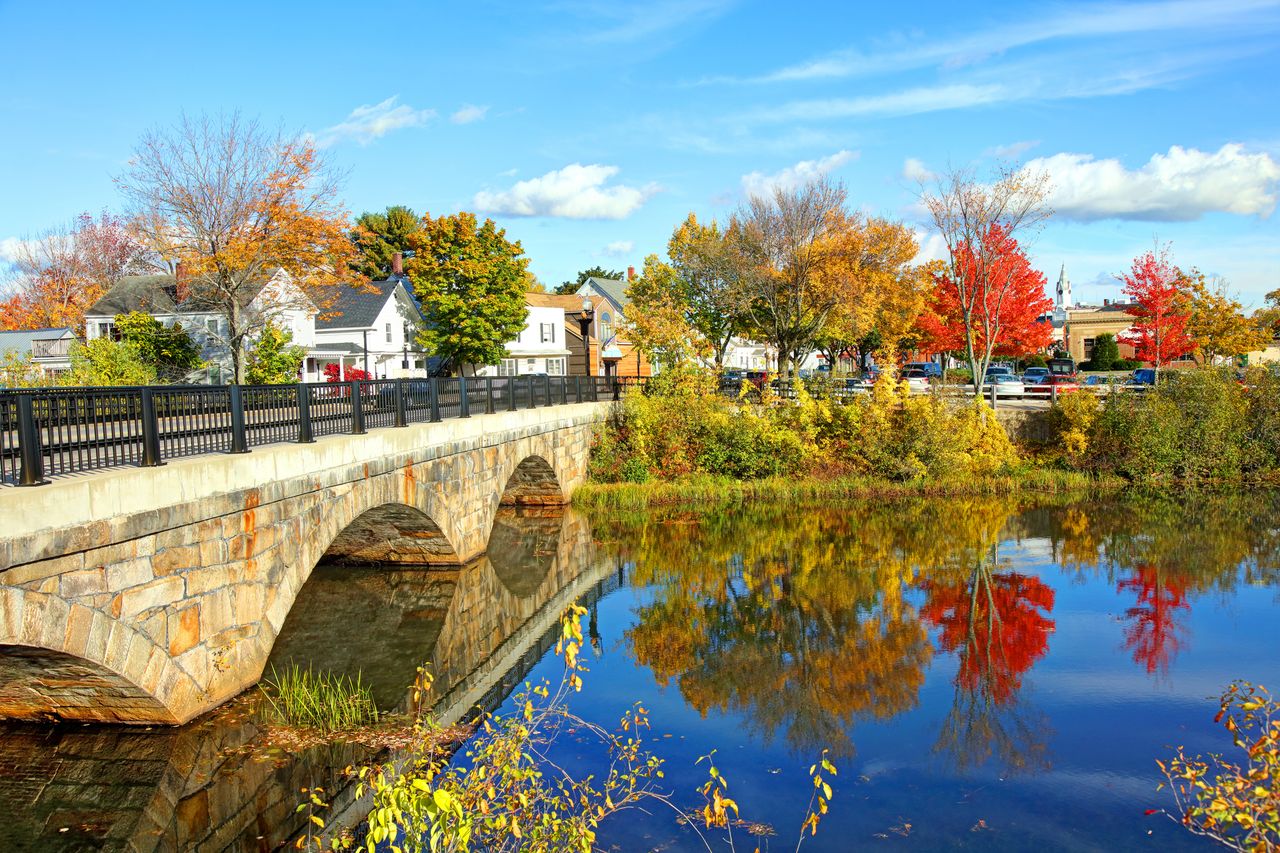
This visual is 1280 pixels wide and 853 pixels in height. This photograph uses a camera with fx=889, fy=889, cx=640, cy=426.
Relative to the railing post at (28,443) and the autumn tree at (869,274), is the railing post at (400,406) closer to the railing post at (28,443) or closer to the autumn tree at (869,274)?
the railing post at (28,443)

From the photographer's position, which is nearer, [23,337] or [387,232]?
[23,337]

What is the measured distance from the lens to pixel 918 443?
2864cm

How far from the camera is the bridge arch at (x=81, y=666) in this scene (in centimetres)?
771

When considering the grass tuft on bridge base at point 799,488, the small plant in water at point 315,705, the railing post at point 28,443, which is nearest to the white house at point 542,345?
the grass tuft on bridge base at point 799,488

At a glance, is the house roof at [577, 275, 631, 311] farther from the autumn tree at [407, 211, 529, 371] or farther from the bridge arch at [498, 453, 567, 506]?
the bridge arch at [498, 453, 567, 506]

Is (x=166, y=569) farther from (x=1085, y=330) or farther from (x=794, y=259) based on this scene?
(x=1085, y=330)

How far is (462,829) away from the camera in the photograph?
4426mm

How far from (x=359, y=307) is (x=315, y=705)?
35651 mm

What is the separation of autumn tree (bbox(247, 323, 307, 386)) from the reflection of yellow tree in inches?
638

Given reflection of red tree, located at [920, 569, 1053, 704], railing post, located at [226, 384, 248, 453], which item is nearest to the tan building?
reflection of red tree, located at [920, 569, 1053, 704]

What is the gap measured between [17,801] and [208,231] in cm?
2525

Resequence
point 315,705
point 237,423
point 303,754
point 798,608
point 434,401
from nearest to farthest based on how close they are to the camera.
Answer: point 303,754
point 237,423
point 315,705
point 798,608
point 434,401

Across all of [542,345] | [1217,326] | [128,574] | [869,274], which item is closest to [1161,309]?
[1217,326]

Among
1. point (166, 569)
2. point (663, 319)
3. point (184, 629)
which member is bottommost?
point (184, 629)
